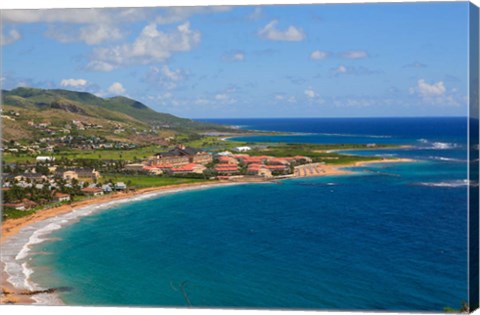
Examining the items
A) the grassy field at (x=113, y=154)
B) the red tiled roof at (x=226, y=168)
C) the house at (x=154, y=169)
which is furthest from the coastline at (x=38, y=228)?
the grassy field at (x=113, y=154)

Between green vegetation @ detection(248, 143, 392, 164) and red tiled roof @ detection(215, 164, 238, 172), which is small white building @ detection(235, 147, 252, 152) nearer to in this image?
green vegetation @ detection(248, 143, 392, 164)

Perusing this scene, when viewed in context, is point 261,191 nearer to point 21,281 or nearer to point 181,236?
point 181,236

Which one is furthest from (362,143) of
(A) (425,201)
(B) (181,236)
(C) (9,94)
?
(C) (9,94)

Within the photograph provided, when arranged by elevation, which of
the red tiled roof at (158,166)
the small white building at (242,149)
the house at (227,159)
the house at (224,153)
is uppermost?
the small white building at (242,149)

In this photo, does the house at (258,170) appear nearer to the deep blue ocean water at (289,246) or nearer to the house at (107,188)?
the deep blue ocean water at (289,246)

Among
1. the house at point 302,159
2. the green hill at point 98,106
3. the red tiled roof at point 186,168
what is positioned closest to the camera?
the green hill at point 98,106

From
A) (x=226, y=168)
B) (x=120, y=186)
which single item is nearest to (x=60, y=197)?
(x=120, y=186)
